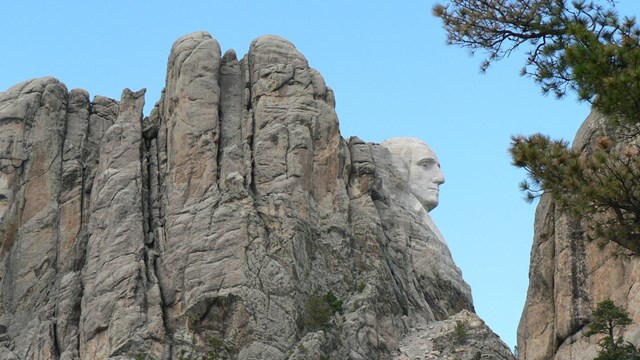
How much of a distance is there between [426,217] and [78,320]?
76.8 ft

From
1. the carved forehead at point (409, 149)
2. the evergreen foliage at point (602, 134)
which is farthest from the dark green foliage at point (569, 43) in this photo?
the carved forehead at point (409, 149)

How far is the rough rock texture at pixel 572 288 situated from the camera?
45.1m

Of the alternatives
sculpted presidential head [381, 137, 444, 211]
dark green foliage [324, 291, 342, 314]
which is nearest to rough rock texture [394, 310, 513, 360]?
dark green foliage [324, 291, 342, 314]

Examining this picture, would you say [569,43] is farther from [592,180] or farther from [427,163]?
[427,163]

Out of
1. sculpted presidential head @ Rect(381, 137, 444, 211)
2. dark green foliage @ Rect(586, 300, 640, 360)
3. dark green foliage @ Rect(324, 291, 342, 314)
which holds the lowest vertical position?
dark green foliage @ Rect(586, 300, 640, 360)

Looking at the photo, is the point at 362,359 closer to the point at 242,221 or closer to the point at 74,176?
the point at 242,221

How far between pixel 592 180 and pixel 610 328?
19.3ft

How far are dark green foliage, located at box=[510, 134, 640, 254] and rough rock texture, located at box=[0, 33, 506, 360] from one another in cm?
4023

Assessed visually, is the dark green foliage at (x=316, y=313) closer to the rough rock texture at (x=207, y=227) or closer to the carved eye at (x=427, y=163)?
the rough rock texture at (x=207, y=227)

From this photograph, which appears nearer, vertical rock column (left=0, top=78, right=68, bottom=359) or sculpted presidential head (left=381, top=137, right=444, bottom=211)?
vertical rock column (left=0, top=78, right=68, bottom=359)

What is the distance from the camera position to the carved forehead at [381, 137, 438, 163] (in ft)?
343

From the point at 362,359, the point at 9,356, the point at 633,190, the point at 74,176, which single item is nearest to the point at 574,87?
the point at 633,190

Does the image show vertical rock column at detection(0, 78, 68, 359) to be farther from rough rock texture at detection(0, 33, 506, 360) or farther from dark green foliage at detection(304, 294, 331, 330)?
dark green foliage at detection(304, 294, 331, 330)

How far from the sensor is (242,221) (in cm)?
8625
